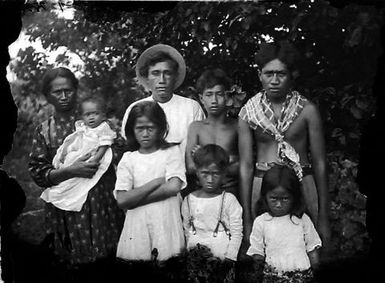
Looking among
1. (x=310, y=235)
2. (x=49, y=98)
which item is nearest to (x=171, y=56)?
(x=49, y=98)

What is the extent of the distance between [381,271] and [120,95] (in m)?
2.18

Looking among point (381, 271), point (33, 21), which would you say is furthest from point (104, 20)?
point (381, 271)

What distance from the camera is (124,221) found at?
497 cm

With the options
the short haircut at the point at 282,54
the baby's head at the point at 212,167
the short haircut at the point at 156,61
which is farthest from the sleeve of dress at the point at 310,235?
the short haircut at the point at 156,61

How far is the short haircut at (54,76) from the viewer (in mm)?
5070

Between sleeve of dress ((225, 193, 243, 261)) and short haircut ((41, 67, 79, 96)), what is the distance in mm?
1380

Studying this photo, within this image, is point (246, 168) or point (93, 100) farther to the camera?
point (93, 100)

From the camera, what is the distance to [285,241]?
4.81 meters

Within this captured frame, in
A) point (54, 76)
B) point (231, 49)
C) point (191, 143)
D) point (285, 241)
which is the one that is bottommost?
point (285, 241)

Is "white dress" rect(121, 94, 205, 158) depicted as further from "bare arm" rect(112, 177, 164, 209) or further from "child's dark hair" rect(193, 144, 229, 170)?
"bare arm" rect(112, 177, 164, 209)

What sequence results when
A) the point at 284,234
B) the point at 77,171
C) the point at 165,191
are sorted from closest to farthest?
1. the point at 284,234
2. the point at 165,191
3. the point at 77,171

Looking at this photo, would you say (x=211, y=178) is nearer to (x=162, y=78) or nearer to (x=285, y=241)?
(x=285, y=241)

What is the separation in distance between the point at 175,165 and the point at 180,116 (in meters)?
0.34

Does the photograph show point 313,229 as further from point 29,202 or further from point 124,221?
point 29,202
